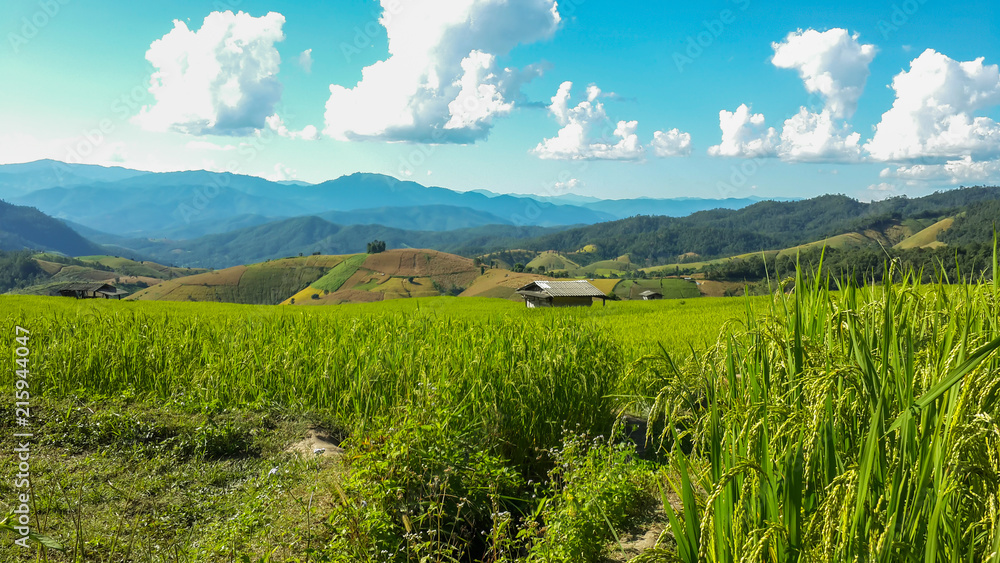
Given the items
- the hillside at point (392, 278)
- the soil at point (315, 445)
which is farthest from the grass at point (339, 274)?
the soil at point (315, 445)

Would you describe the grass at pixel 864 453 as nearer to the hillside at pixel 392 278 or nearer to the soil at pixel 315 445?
the soil at pixel 315 445

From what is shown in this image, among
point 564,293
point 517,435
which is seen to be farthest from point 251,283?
point 517,435

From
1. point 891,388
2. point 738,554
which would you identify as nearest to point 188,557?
point 738,554

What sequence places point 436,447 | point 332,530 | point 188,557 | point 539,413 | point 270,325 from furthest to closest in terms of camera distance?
point 270,325
point 539,413
point 436,447
point 332,530
point 188,557

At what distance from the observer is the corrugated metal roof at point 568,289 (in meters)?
40.7

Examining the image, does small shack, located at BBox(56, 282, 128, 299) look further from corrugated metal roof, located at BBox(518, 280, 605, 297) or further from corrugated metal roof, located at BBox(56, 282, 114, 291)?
corrugated metal roof, located at BBox(518, 280, 605, 297)

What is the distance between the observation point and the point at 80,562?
373cm

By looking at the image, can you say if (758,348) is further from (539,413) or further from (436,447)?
(539,413)

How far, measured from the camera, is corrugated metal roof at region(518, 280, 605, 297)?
40656 millimetres

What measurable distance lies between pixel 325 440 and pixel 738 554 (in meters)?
5.28

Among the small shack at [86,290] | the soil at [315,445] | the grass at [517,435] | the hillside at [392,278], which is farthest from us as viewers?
the hillside at [392,278]
